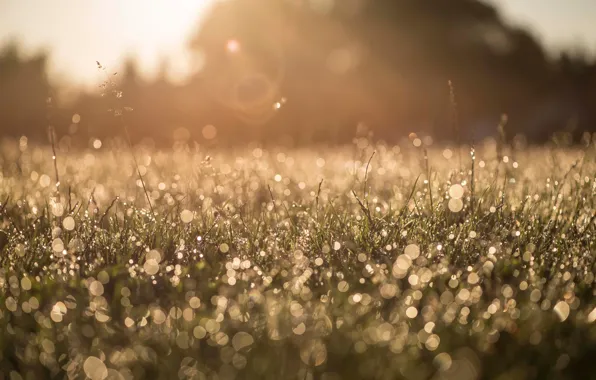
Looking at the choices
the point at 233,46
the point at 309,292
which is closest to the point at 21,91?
the point at 233,46

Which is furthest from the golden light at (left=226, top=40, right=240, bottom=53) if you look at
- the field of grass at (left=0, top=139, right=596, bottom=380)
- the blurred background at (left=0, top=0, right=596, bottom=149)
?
the field of grass at (left=0, top=139, right=596, bottom=380)

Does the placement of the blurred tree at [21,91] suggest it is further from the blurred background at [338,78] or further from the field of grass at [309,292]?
the field of grass at [309,292]

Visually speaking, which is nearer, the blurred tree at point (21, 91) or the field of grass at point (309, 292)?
the field of grass at point (309, 292)

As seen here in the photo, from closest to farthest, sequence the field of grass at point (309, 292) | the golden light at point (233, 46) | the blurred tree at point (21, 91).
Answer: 1. the field of grass at point (309, 292)
2. the blurred tree at point (21, 91)
3. the golden light at point (233, 46)

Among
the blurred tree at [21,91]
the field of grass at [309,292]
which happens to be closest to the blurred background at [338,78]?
the blurred tree at [21,91]

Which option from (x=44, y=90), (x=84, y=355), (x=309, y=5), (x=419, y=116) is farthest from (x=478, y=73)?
(x=84, y=355)

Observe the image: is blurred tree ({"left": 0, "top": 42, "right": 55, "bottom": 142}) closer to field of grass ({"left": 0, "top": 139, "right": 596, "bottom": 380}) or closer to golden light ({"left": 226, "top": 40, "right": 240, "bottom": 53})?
golden light ({"left": 226, "top": 40, "right": 240, "bottom": 53})

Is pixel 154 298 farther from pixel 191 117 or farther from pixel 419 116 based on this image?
pixel 419 116

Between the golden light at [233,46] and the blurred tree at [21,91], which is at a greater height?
the golden light at [233,46]
